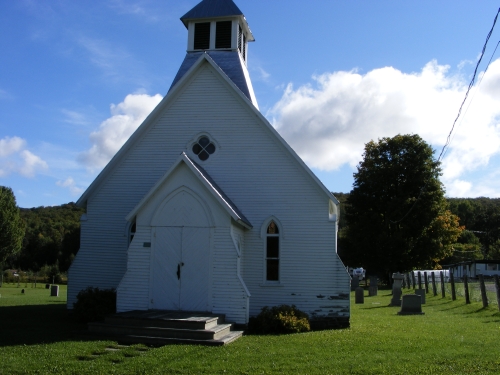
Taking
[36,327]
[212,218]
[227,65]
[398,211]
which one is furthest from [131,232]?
[398,211]

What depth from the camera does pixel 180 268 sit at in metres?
16.4

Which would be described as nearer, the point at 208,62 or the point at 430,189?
the point at 208,62

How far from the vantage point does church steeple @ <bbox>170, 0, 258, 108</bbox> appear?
22.3 metres

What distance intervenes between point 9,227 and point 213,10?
50410mm

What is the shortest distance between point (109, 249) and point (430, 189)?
102 feet

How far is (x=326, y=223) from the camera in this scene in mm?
18047

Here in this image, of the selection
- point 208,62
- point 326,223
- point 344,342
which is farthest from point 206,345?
point 208,62

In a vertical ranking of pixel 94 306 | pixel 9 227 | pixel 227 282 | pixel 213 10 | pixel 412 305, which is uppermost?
pixel 213 10

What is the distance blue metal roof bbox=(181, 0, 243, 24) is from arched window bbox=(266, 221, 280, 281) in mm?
10032

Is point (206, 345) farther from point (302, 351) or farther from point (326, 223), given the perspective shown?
point (326, 223)

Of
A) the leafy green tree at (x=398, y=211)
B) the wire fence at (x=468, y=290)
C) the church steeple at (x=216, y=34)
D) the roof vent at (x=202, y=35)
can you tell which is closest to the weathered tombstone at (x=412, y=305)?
the wire fence at (x=468, y=290)

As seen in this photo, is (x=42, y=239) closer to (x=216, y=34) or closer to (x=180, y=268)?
(x=216, y=34)

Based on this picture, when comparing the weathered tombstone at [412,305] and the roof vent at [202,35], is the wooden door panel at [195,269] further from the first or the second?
the roof vent at [202,35]

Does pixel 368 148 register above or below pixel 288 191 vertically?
above
